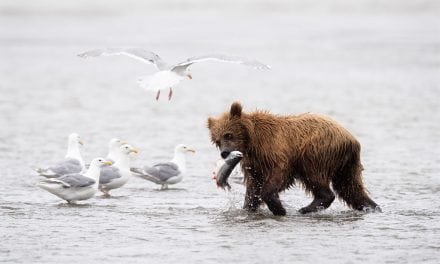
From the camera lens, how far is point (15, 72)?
27.8 m

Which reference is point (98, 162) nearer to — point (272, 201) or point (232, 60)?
point (232, 60)

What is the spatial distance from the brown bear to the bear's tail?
0.04 feet

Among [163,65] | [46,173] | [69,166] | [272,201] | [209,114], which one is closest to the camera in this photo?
[272,201]

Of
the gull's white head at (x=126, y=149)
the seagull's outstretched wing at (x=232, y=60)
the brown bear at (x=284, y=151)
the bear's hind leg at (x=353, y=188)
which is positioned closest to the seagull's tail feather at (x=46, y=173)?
the gull's white head at (x=126, y=149)

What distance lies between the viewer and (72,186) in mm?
11438

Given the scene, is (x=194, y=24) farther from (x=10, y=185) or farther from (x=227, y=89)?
(x=10, y=185)

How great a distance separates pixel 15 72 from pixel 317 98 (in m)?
9.15

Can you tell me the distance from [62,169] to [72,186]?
44.1 inches

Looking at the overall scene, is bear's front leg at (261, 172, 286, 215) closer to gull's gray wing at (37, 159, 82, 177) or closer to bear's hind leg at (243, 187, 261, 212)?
bear's hind leg at (243, 187, 261, 212)

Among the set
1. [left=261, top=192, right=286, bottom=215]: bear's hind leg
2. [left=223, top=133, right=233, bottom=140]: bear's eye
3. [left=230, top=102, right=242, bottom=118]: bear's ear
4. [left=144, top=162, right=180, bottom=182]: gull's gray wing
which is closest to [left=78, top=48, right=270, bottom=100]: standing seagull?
[left=230, top=102, right=242, bottom=118]: bear's ear

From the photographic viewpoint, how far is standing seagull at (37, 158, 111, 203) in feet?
37.4

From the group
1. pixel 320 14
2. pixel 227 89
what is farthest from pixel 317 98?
pixel 320 14

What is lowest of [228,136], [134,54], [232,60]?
[228,136]

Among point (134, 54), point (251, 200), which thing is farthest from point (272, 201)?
point (134, 54)
